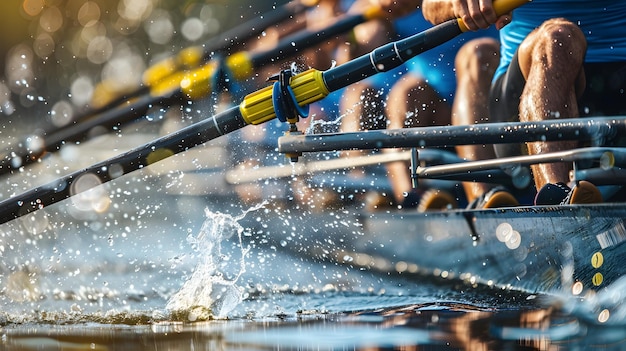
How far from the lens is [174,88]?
2045mm

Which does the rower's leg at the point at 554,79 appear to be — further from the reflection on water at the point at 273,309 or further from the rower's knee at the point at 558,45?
the reflection on water at the point at 273,309

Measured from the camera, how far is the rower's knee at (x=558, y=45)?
1501 millimetres

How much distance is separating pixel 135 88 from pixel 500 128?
1409 millimetres

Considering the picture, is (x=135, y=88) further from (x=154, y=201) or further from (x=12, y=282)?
(x=154, y=201)

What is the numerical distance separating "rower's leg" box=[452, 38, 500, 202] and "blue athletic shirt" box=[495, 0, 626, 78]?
0.64 feet

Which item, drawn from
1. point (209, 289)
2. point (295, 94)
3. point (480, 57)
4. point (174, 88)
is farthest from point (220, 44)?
point (295, 94)

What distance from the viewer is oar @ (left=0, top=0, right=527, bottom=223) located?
4.42ft

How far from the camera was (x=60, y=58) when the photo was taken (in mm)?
4207

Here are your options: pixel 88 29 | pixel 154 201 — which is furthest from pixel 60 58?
pixel 154 201

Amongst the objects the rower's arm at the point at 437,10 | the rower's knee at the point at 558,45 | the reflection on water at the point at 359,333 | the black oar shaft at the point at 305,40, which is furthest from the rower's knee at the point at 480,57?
the reflection on water at the point at 359,333

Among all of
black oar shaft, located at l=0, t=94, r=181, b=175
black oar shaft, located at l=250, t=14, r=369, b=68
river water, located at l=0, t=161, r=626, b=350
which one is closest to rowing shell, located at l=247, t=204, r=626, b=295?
river water, located at l=0, t=161, r=626, b=350

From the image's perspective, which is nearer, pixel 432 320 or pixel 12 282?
pixel 432 320

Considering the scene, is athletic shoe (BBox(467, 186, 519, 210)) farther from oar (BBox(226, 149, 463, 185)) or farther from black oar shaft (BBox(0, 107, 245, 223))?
black oar shaft (BBox(0, 107, 245, 223))

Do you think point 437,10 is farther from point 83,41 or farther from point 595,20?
point 83,41
